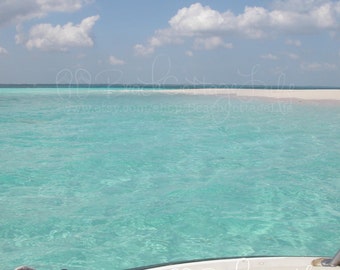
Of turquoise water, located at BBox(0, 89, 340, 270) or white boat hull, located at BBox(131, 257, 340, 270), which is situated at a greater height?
white boat hull, located at BBox(131, 257, 340, 270)

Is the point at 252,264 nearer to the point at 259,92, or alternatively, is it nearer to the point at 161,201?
the point at 161,201

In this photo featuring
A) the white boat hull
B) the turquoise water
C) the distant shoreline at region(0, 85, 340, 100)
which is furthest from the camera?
the distant shoreline at region(0, 85, 340, 100)

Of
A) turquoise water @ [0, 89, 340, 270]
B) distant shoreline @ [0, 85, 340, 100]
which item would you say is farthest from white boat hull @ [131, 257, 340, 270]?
distant shoreline @ [0, 85, 340, 100]

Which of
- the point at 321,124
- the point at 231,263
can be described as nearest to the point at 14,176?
the point at 231,263

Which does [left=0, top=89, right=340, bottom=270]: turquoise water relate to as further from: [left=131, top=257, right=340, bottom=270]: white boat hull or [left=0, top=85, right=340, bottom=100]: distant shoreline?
[left=0, top=85, right=340, bottom=100]: distant shoreline

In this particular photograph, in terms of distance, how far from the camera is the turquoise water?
4387 mm

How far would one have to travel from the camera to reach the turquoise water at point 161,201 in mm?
4387

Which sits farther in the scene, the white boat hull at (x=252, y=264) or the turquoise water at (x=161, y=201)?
the turquoise water at (x=161, y=201)

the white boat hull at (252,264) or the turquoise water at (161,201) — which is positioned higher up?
the white boat hull at (252,264)

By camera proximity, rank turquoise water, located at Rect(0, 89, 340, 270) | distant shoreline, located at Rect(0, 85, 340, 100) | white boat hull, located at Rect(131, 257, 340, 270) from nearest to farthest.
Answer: white boat hull, located at Rect(131, 257, 340, 270) < turquoise water, located at Rect(0, 89, 340, 270) < distant shoreline, located at Rect(0, 85, 340, 100)

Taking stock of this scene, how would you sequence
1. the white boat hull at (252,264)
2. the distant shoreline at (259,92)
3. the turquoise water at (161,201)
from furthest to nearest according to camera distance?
→ 1. the distant shoreline at (259,92)
2. the turquoise water at (161,201)
3. the white boat hull at (252,264)

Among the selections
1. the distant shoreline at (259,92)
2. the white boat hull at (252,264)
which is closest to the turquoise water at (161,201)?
the white boat hull at (252,264)

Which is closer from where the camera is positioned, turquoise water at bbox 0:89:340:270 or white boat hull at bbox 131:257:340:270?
white boat hull at bbox 131:257:340:270

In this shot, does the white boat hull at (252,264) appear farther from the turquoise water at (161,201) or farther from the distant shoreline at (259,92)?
the distant shoreline at (259,92)
